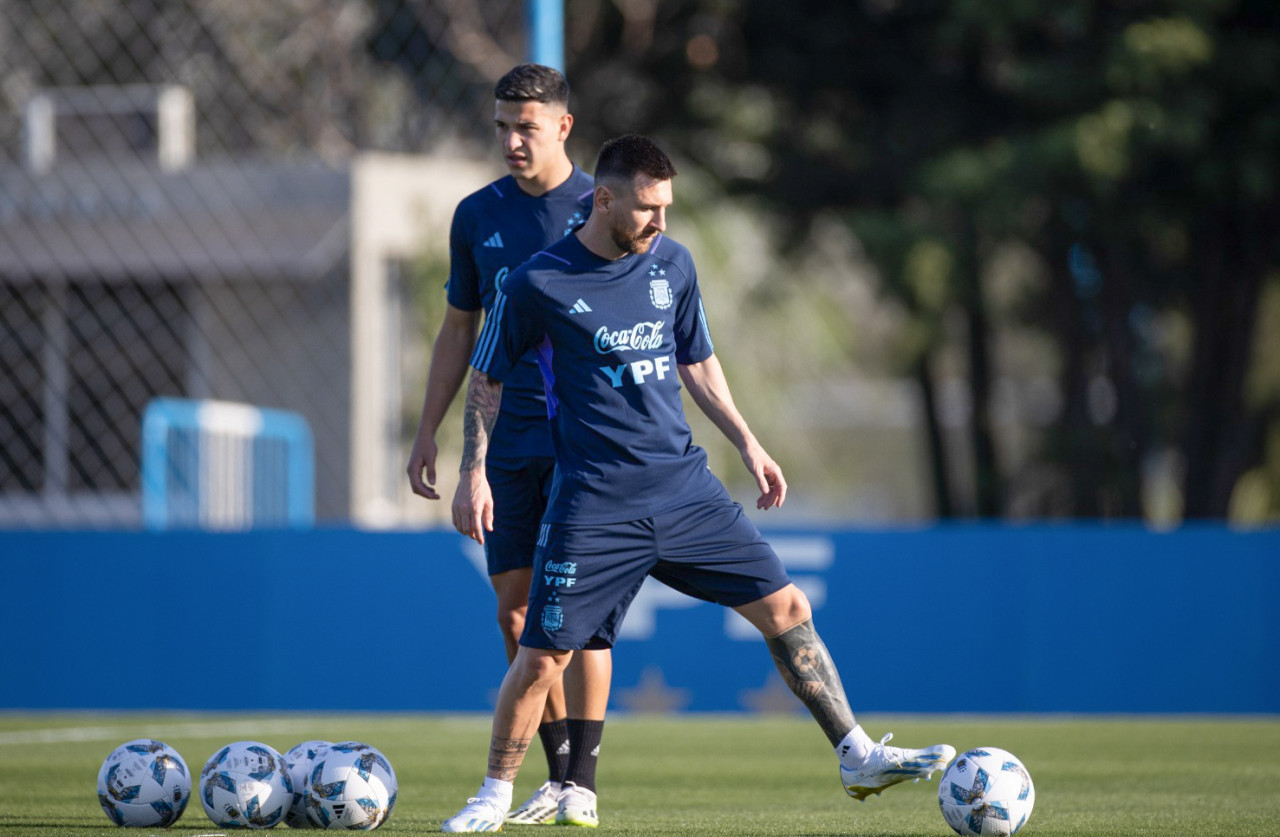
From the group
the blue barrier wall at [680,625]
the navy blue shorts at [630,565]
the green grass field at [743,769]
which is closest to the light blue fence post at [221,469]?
the blue barrier wall at [680,625]

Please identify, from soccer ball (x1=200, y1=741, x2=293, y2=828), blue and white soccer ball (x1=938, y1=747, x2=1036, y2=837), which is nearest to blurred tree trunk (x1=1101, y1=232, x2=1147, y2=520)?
blue and white soccer ball (x1=938, y1=747, x2=1036, y2=837)

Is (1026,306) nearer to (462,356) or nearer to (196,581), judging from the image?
(196,581)

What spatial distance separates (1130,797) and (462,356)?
3.30m

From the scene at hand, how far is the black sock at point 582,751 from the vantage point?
6176mm

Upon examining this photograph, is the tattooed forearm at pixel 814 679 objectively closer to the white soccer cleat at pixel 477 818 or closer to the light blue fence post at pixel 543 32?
the white soccer cleat at pixel 477 818

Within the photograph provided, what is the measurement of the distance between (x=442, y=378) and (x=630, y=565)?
115cm

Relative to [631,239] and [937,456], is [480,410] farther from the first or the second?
[937,456]

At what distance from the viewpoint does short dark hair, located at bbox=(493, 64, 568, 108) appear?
20.2 feet

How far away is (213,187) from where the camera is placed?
55.7ft

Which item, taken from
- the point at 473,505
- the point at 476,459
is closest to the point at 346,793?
the point at 473,505

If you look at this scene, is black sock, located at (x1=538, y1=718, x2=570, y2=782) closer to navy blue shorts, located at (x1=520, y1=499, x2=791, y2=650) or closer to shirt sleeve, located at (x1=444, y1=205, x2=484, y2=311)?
navy blue shorts, located at (x1=520, y1=499, x2=791, y2=650)

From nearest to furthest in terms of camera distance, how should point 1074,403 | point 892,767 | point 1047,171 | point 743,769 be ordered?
point 892,767 → point 743,769 → point 1047,171 → point 1074,403

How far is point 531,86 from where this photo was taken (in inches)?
243

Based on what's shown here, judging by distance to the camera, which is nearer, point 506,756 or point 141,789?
point 506,756
